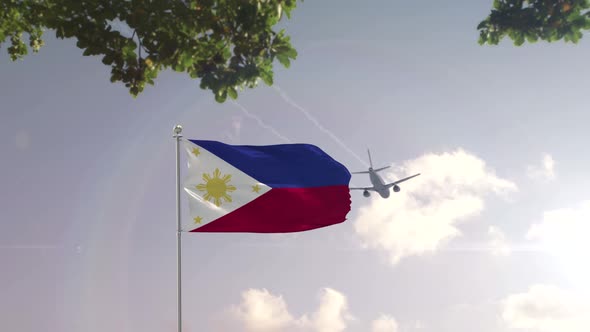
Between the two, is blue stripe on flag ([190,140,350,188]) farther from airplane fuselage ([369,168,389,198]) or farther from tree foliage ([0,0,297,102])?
airplane fuselage ([369,168,389,198])

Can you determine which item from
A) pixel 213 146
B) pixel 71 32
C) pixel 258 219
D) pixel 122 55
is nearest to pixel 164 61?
pixel 122 55

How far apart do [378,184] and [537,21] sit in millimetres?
83554

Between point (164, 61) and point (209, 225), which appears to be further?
point (209, 225)

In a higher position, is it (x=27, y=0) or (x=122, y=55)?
(x=27, y=0)

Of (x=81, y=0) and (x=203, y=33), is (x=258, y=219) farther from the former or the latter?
(x=81, y=0)

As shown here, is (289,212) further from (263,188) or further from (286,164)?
(286,164)

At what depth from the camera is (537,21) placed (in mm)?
10320

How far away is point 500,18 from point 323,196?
667 cm

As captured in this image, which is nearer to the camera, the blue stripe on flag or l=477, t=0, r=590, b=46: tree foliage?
l=477, t=0, r=590, b=46: tree foliage

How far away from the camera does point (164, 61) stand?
10.4 metres

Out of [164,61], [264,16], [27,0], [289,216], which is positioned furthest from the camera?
[289,216]

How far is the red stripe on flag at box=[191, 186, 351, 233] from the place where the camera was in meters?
14.0

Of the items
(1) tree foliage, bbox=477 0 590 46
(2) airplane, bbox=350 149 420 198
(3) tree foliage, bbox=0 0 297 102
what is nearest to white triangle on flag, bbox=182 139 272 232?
(3) tree foliage, bbox=0 0 297 102

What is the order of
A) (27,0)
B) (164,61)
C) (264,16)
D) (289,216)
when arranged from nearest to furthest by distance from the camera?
(264,16)
(164,61)
(27,0)
(289,216)
